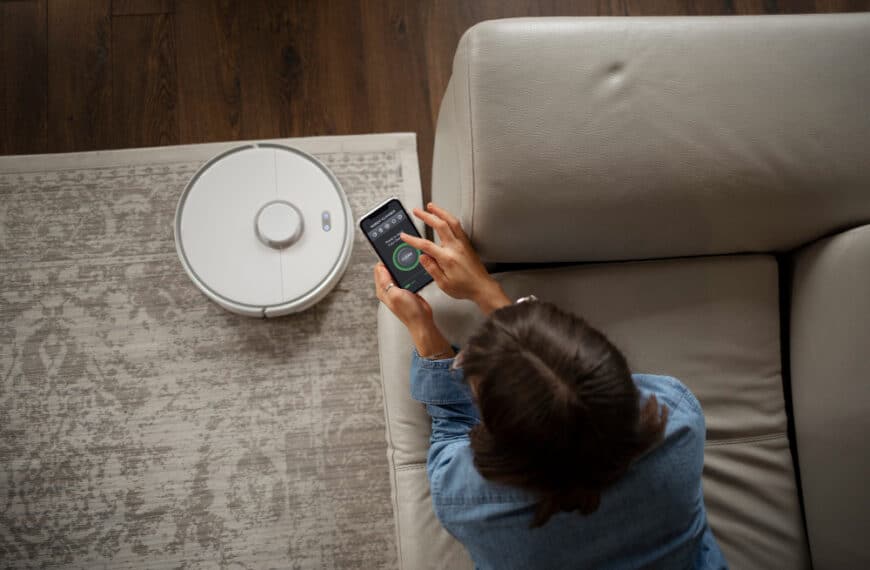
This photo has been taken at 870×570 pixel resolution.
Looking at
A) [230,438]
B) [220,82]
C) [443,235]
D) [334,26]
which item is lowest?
[230,438]

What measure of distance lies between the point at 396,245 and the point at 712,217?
507 mm

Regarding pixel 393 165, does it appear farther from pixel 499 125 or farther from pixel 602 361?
pixel 602 361

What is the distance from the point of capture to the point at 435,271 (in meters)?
0.87

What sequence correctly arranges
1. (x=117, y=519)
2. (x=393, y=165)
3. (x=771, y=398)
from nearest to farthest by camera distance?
(x=771, y=398)
(x=117, y=519)
(x=393, y=165)

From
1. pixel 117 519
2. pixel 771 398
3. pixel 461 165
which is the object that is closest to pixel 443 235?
pixel 461 165

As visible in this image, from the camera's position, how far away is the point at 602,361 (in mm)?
550

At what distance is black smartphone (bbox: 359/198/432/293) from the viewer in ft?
3.14

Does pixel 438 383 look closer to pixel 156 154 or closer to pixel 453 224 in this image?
pixel 453 224

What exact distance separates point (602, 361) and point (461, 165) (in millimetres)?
395

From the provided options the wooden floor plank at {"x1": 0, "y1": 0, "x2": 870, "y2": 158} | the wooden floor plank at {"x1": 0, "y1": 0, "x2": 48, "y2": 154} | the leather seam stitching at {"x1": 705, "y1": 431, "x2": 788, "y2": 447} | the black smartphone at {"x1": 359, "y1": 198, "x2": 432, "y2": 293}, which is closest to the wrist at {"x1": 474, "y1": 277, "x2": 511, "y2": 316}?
the black smartphone at {"x1": 359, "y1": 198, "x2": 432, "y2": 293}

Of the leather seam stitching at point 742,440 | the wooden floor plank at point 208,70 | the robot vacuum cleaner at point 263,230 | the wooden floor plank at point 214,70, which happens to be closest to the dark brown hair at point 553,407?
the leather seam stitching at point 742,440

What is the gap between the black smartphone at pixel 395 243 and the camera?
0.96 m

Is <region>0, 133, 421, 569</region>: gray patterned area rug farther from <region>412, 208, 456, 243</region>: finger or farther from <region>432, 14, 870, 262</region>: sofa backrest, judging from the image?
<region>432, 14, 870, 262</region>: sofa backrest

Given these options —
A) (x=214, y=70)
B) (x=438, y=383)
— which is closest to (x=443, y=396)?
(x=438, y=383)
